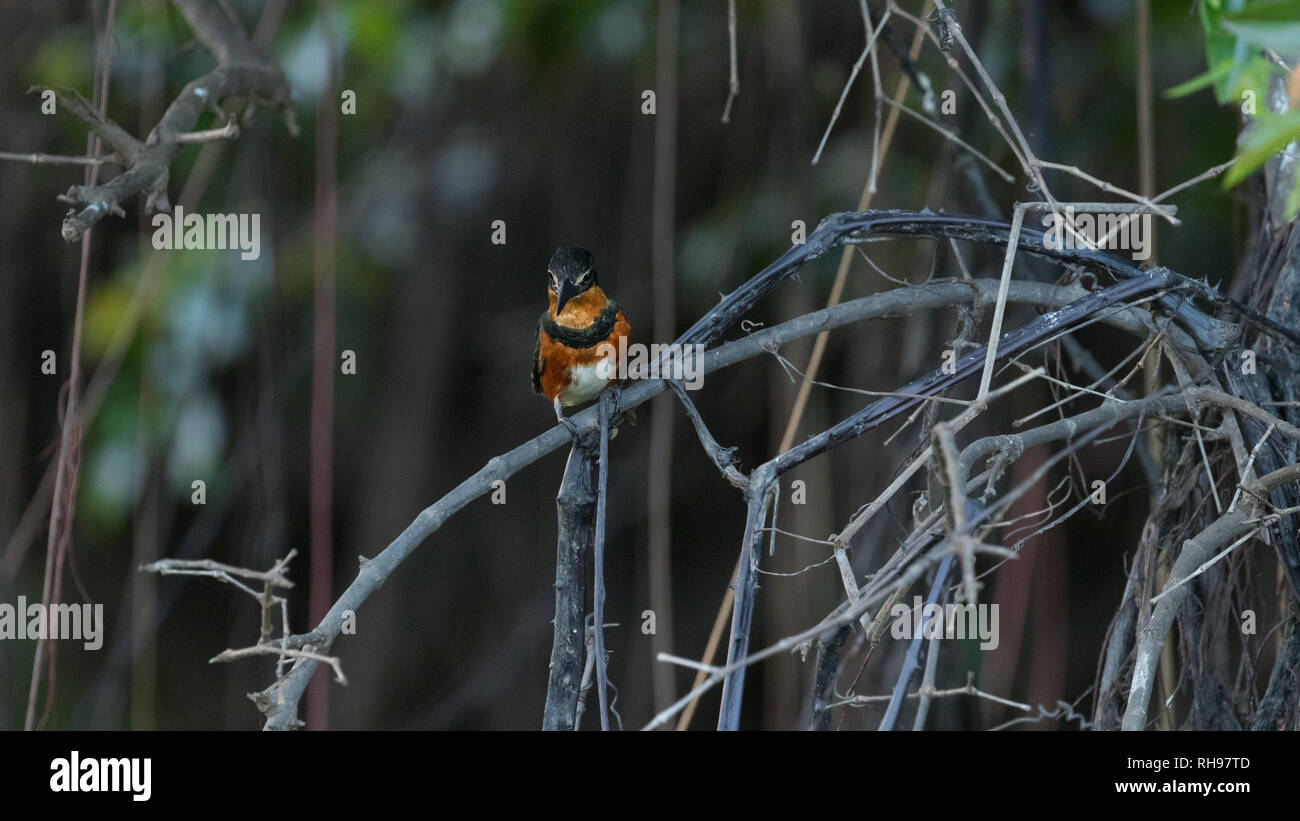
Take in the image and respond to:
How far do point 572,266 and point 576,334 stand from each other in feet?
0.32

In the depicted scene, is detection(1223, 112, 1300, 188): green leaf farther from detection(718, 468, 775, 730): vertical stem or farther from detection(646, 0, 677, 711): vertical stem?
detection(646, 0, 677, 711): vertical stem

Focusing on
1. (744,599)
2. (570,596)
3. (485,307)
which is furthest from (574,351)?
(485,307)

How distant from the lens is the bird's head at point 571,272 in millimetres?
1520

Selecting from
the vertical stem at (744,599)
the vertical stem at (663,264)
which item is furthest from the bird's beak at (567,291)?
the vertical stem at (744,599)

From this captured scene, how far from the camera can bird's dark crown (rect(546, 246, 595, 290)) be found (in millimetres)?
1519

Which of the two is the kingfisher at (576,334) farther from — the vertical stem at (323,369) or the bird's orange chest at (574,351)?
the vertical stem at (323,369)

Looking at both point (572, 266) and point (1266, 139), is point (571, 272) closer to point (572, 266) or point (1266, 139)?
point (572, 266)

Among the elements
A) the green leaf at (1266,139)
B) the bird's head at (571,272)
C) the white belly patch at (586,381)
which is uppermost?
the bird's head at (571,272)

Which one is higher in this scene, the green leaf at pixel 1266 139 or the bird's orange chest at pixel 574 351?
the bird's orange chest at pixel 574 351

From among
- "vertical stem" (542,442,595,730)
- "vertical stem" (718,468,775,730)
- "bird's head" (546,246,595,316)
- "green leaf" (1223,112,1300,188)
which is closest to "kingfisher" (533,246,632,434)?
"bird's head" (546,246,595,316)

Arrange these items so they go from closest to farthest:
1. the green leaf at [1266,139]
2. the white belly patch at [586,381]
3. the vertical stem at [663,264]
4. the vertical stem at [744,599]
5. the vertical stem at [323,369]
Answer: the green leaf at [1266,139] → the vertical stem at [744,599] → the white belly patch at [586,381] → the vertical stem at [663,264] → the vertical stem at [323,369]

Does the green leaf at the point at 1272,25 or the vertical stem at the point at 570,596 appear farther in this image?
the vertical stem at the point at 570,596
